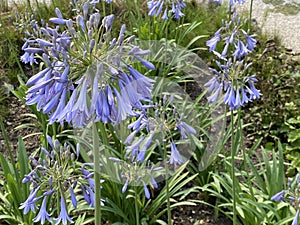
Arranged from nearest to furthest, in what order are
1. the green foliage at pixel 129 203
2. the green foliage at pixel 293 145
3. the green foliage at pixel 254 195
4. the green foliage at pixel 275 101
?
the green foliage at pixel 254 195, the green foliage at pixel 129 203, the green foliage at pixel 293 145, the green foliage at pixel 275 101

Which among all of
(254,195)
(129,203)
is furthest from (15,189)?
(254,195)

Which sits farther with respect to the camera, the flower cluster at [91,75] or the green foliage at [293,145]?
Result: the green foliage at [293,145]

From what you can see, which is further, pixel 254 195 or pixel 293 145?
pixel 293 145

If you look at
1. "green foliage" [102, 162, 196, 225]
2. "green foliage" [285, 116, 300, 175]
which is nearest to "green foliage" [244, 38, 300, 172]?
"green foliage" [285, 116, 300, 175]

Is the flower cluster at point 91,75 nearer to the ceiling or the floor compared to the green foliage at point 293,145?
nearer to the ceiling

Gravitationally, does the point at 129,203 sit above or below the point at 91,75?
below

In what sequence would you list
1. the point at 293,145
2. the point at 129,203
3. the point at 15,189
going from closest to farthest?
the point at 15,189 < the point at 129,203 < the point at 293,145

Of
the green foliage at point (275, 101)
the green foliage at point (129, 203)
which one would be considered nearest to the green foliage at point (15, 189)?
the green foliage at point (129, 203)

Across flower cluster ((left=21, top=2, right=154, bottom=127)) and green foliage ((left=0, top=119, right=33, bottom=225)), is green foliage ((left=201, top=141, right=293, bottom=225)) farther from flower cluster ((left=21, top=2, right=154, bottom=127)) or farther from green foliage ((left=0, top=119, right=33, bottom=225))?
flower cluster ((left=21, top=2, right=154, bottom=127))

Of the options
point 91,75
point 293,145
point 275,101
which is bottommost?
point 293,145

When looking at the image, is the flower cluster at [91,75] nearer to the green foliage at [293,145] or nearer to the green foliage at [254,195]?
the green foliage at [254,195]

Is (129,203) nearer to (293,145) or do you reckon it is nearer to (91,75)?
(293,145)

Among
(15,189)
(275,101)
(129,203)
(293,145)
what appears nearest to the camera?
(15,189)

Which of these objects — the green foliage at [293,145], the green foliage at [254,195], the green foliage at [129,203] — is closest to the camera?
the green foliage at [254,195]
